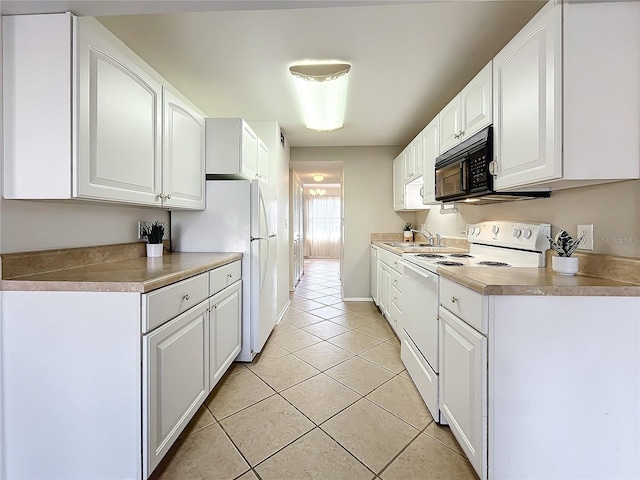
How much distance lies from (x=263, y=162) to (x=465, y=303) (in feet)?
8.00

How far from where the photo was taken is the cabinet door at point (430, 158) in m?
2.52

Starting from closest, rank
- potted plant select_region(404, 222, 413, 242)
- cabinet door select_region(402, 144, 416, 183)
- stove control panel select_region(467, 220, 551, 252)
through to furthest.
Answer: stove control panel select_region(467, 220, 551, 252)
cabinet door select_region(402, 144, 416, 183)
potted plant select_region(404, 222, 413, 242)

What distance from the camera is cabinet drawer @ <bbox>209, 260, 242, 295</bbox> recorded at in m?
1.81

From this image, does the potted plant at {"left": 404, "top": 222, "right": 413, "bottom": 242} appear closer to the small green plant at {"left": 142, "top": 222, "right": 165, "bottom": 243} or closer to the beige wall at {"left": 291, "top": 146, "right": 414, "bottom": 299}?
the beige wall at {"left": 291, "top": 146, "right": 414, "bottom": 299}

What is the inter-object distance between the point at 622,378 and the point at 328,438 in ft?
4.25

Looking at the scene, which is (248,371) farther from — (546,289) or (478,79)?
(478,79)

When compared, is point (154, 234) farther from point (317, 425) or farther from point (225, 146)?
point (317, 425)

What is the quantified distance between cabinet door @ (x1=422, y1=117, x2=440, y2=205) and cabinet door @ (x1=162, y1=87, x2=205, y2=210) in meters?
1.96

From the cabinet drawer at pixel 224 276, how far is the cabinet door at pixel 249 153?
812mm

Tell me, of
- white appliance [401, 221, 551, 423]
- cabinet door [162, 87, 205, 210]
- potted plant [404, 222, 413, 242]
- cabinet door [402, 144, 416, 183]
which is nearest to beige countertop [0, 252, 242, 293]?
cabinet door [162, 87, 205, 210]

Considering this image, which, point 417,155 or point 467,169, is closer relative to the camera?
point 467,169

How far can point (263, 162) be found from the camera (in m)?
3.08

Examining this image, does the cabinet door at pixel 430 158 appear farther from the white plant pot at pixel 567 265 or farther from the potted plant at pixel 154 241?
the potted plant at pixel 154 241

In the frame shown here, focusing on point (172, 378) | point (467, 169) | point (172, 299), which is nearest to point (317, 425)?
point (172, 378)
